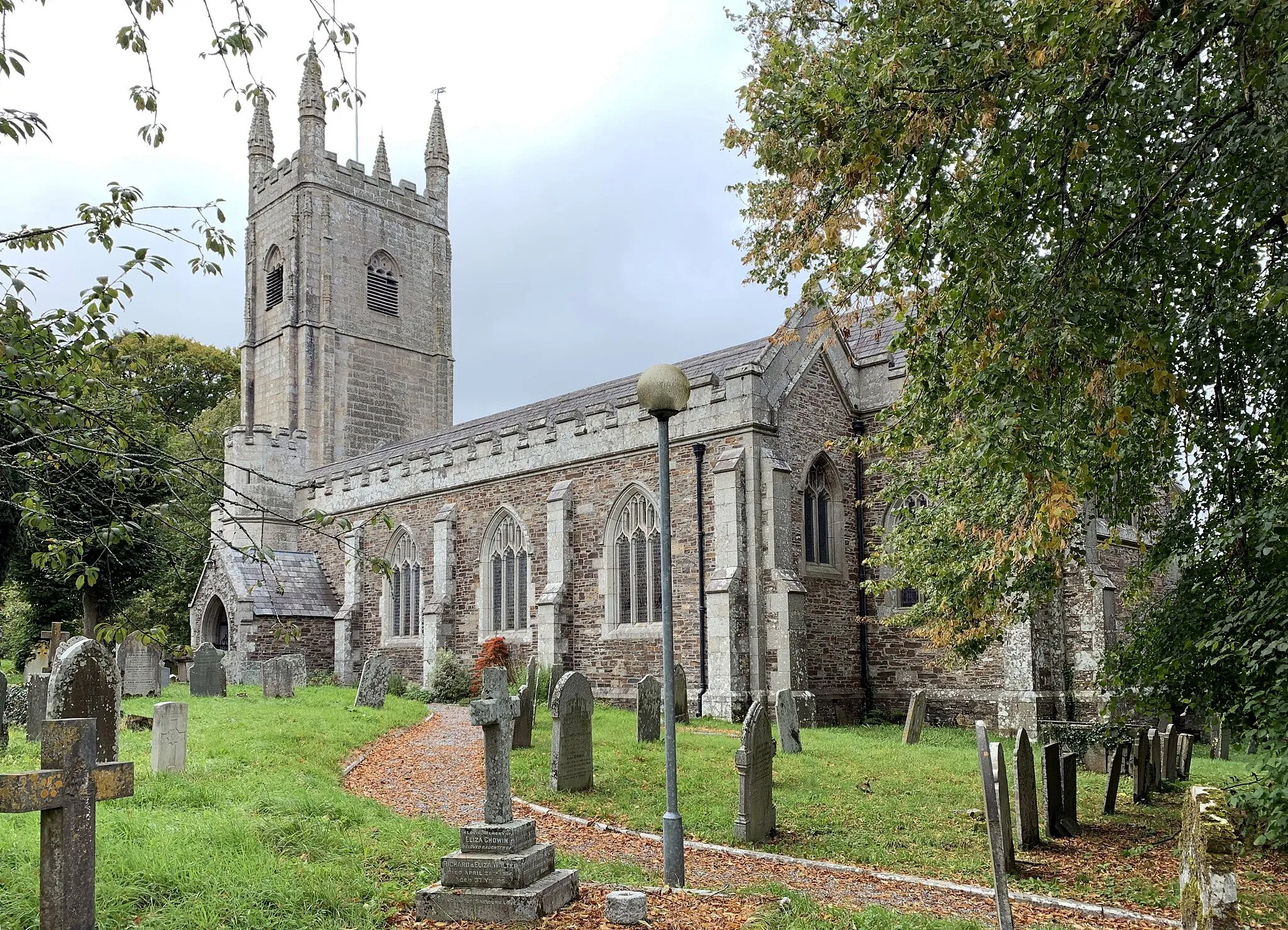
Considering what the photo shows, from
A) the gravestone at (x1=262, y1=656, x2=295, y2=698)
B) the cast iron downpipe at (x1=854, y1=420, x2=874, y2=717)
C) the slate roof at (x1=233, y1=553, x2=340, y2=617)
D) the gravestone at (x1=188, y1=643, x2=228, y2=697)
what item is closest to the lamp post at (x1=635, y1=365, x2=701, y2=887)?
the cast iron downpipe at (x1=854, y1=420, x2=874, y2=717)

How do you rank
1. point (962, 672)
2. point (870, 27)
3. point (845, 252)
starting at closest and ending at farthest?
point (870, 27), point (845, 252), point (962, 672)

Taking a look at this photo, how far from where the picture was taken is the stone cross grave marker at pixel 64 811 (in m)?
4.09

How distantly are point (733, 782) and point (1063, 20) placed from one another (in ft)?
26.8

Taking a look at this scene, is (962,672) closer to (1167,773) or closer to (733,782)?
(1167,773)

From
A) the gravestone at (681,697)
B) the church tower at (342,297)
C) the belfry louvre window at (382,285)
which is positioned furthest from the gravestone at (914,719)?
the belfry louvre window at (382,285)

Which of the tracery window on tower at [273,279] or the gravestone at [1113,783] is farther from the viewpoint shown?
the tracery window on tower at [273,279]

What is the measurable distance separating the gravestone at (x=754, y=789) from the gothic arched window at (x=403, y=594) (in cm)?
1782

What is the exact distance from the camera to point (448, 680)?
21.6 meters

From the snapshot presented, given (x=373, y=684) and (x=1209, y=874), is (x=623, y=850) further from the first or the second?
(x=373, y=684)

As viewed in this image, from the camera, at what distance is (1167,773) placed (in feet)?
38.6

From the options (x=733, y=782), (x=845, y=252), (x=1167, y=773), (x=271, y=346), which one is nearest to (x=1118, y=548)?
(x=1167, y=773)

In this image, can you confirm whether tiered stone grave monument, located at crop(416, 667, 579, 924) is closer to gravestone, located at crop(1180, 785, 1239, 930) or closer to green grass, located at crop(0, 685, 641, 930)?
green grass, located at crop(0, 685, 641, 930)

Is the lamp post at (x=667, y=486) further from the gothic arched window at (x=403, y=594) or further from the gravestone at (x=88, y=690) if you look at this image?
the gothic arched window at (x=403, y=594)

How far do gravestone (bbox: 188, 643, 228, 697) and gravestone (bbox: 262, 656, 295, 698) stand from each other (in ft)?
2.56
